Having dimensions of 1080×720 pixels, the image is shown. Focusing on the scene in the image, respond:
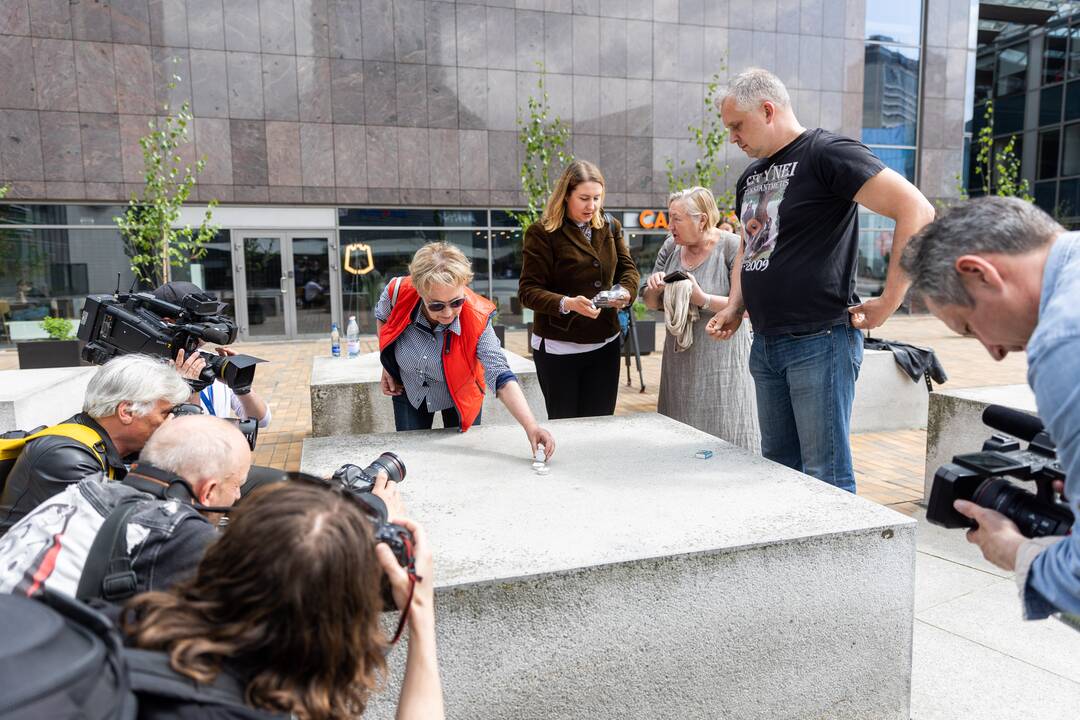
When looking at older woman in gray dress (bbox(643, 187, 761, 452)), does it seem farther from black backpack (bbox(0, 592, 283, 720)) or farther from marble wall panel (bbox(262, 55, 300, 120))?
marble wall panel (bbox(262, 55, 300, 120))

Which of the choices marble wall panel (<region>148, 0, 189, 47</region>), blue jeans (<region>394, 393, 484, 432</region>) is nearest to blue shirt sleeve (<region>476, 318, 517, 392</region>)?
blue jeans (<region>394, 393, 484, 432</region>)

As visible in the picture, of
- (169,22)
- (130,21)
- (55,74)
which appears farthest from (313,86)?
(55,74)

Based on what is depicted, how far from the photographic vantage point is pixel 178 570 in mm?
1521

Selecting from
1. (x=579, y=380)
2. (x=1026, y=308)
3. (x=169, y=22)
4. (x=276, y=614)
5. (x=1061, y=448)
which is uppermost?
(x=169, y=22)

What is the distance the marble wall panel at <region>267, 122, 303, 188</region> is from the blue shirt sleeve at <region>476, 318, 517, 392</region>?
1338 centimetres

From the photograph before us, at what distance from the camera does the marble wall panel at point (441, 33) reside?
15977 mm

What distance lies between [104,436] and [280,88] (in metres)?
14.6

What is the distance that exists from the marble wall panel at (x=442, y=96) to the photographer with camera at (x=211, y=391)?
1309 cm

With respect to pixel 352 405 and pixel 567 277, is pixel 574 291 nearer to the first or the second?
pixel 567 277

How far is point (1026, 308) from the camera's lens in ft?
4.43

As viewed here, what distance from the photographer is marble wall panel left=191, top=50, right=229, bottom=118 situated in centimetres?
1486

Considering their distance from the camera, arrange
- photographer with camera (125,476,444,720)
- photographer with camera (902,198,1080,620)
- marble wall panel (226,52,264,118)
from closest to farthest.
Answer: photographer with camera (125,476,444,720) → photographer with camera (902,198,1080,620) → marble wall panel (226,52,264,118)

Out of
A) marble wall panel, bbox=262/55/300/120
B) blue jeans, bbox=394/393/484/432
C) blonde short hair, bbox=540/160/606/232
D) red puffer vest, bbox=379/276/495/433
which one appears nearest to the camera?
red puffer vest, bbox=379/276/495/433

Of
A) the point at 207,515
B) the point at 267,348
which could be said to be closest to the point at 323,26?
the point at 267,348
